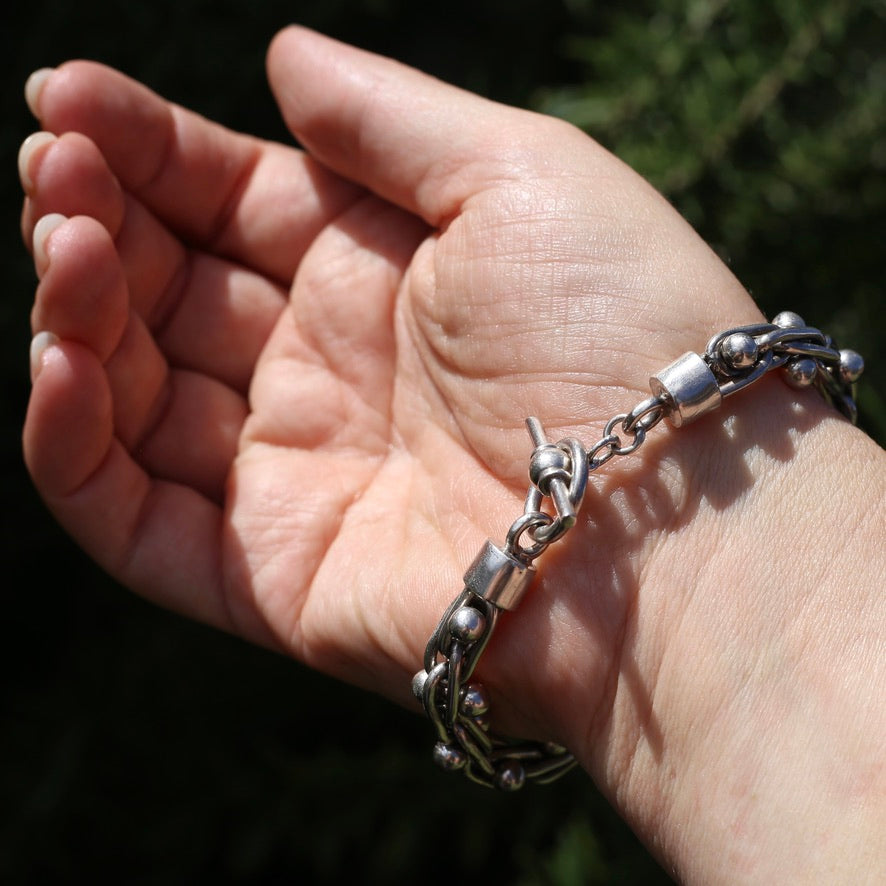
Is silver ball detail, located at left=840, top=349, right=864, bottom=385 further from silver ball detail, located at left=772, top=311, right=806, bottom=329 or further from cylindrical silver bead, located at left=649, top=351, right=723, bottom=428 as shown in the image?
cylindrical silver bead, located at left=649, top=351, right=723, bottom=428

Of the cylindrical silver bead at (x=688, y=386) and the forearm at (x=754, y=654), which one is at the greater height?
the cylindrical silver bead at (x=688, y=386)

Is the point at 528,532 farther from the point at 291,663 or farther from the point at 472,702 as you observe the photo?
the point at 291,663

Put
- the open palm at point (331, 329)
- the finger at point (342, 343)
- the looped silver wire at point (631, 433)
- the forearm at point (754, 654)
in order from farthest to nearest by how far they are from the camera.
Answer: the finger at point (342, 343)
the open palm at point (331, 329)
the looped silver wire at point (631, 433)
the forearm at point (754, 654)

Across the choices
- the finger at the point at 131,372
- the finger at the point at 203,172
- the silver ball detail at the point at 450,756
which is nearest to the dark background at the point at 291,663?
the finger at the point at 203,172

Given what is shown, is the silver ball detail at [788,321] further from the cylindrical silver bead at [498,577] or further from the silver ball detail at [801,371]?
the cylindrical silver bead at [498,577]

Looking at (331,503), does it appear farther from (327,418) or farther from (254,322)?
(254,322)

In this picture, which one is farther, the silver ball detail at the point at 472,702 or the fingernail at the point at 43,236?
the fingernail at the point at 43,236
